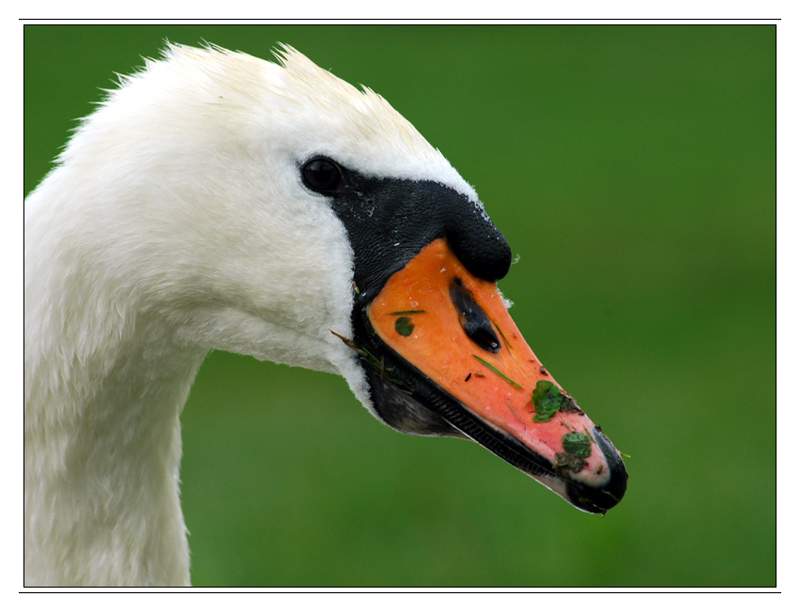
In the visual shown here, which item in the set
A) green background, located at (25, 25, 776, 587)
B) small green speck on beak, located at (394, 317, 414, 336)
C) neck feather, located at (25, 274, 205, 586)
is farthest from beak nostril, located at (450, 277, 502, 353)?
green background, located at (25, 25, 776, 587)

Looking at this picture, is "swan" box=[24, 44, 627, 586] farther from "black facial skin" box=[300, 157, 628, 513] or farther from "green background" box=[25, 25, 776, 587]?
"green background" box=[25, 25, 776, 587]

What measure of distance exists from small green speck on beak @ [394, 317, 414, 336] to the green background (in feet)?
3.85

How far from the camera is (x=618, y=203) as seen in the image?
36.7ft

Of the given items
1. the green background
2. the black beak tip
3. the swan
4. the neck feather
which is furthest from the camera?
the green background

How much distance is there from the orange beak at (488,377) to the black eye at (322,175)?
0.25 m

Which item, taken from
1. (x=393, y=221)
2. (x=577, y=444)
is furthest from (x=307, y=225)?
(x=577, y=444)

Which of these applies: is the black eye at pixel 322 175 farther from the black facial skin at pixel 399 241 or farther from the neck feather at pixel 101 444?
the neck feather at pixel 101 444

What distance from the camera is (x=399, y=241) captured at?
2.28 m

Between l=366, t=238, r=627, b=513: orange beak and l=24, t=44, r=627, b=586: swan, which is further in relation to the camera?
l=24, t=44, r=627, b=586: swan

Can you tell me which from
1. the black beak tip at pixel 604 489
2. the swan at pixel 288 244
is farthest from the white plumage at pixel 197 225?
the black beak tip at pixel 604 489

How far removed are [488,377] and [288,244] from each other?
0.55 meters

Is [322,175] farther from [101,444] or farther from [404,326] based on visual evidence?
[101,444]

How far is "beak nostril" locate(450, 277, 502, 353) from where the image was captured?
2.25 meters

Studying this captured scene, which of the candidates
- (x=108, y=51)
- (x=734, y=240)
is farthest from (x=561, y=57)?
(x=108, y=51)
